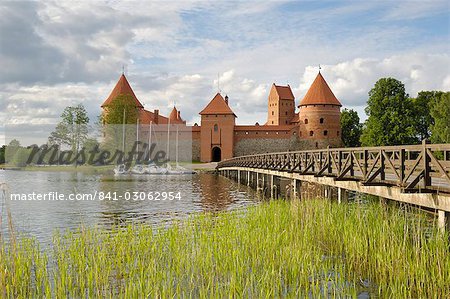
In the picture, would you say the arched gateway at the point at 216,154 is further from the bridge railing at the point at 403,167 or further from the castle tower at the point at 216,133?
the bridge railing at the point at 403,167

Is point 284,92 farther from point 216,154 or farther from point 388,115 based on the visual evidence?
point 388,115

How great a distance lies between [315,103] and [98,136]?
90.1 ft

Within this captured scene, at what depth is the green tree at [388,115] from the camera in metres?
37.1

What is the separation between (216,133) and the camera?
187ft

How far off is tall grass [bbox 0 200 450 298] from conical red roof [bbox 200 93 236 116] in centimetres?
4926

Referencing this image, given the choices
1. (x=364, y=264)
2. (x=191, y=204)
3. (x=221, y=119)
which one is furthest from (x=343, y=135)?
(x=364, y=264)

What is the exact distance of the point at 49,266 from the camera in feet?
24.2

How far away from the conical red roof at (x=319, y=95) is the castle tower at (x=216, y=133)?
10142mm

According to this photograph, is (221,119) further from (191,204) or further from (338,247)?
(338,247)

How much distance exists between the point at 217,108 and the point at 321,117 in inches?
533

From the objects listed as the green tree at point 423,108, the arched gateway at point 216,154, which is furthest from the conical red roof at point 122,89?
the green tree at point 423,108

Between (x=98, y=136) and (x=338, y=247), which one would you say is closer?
(x=338, y=247)

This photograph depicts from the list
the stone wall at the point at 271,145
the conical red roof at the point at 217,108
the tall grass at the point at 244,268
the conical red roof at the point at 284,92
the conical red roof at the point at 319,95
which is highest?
the conical red roof at the point at 284,92

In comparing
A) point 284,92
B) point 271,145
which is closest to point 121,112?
point 271,145
